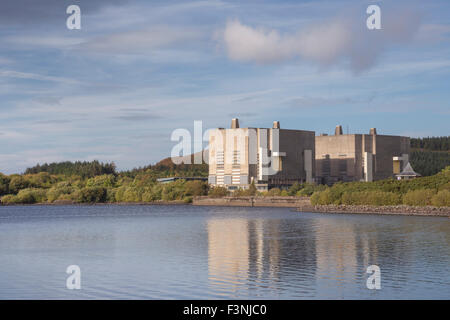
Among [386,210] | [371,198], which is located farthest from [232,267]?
[371,198]

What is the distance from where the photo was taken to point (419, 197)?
10306 centimetres

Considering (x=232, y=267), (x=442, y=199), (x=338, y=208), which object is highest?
(x=232, y=267)

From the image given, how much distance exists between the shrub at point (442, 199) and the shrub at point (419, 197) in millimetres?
3006

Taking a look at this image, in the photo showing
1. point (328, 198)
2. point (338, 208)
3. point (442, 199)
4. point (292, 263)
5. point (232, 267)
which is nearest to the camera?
point (232, 267)

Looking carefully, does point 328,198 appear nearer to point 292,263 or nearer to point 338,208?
point 338,208

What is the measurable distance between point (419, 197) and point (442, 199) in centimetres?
542

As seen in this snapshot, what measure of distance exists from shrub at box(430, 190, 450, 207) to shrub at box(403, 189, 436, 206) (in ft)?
9.86

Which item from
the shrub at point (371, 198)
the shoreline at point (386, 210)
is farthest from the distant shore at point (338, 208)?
the shrub at point (371, 198)

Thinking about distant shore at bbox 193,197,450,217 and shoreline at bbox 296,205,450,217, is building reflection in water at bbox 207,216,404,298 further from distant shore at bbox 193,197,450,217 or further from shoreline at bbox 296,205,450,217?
distant shore at bbox 193,197,450,217

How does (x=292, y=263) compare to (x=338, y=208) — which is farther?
(x=338, y=208)

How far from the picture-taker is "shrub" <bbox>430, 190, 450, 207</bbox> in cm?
9733

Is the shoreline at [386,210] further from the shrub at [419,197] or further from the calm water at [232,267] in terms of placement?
the calm water at [232,267]
